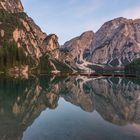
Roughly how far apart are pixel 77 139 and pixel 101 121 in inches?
514

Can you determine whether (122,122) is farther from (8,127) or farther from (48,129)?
(8,127)

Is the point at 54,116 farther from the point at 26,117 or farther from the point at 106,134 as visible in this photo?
the point at 106,134

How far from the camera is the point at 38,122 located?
41.6 m

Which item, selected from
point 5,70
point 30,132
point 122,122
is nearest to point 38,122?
point 30,132

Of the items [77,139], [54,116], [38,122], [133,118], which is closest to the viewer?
[77,139]

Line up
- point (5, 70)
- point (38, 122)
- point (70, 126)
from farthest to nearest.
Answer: point (5, 70) → point (38, 122) → point (70, 126)

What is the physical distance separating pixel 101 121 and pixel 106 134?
32.8 feet

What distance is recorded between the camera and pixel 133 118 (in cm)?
4606

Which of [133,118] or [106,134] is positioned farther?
[133,118]

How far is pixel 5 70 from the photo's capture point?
19650 cm

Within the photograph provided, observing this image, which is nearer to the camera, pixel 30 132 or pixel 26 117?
pixel 30 132

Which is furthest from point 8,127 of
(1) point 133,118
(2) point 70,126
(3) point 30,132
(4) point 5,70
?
(4) point 5,70

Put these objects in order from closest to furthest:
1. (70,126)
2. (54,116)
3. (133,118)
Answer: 1. (70,126)
2. (133,118)
3. (54,116)

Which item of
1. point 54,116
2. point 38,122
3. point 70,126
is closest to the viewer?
point 70,126
